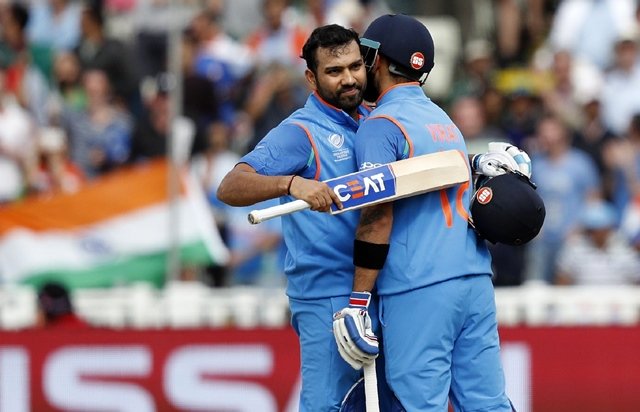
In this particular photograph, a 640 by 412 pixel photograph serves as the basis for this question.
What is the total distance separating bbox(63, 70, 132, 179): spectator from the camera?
1430 cm

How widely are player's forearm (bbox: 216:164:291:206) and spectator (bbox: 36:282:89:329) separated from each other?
190 inches

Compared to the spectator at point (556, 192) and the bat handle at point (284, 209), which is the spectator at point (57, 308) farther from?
the bat handle at point (284, 209)

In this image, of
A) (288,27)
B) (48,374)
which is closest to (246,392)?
(48,374)

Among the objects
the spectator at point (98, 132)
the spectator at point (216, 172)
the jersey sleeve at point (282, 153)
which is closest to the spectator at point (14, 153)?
the spectator at point (98, 132)

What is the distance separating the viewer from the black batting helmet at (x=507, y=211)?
22.8 feet

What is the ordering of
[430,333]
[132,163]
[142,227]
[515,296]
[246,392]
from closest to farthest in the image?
[430,333], [246,392], [515,296], [142,227], [132,163]

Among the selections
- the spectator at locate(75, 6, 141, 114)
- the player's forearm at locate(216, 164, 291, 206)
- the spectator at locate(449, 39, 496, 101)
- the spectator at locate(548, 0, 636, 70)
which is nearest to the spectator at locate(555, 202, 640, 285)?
the spectator at locate(449, 39, 496, 101)

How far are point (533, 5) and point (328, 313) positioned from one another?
964 centimetres

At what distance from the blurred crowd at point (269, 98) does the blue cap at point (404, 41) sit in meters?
5.23

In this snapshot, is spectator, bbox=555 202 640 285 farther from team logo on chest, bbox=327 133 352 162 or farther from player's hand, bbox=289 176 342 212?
player's hand, bbox=289 176 342 212

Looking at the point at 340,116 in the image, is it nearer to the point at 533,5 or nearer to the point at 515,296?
the point at 515,296

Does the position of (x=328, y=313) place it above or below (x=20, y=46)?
below

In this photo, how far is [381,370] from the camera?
720 centimetres

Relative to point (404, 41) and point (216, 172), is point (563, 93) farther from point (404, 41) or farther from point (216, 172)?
point (404, 41)
